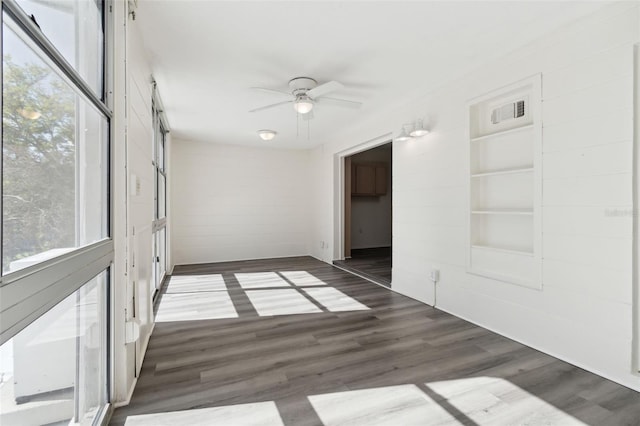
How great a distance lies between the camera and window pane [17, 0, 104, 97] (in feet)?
3.38

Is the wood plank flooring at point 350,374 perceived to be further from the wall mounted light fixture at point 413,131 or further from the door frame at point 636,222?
the wall mounted light fixture at point 413,131

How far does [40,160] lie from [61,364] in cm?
83

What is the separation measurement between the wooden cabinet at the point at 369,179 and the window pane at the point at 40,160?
20.9ft

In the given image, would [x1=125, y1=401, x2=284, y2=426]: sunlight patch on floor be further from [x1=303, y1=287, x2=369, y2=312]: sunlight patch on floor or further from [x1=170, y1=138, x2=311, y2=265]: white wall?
[x1=170, y1=138, x2=311, y2=265]: white wall

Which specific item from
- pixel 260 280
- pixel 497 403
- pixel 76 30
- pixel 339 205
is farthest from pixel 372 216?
pixel 76 30

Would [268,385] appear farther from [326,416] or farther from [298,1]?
[298,1]

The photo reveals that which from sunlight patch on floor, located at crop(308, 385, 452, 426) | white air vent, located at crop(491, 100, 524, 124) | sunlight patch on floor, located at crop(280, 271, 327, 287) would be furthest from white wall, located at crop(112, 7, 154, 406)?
white air vent, located at crop(491, 100, 524, 124)

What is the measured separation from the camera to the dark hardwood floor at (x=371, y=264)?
16.3 ft

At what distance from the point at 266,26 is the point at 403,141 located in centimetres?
246

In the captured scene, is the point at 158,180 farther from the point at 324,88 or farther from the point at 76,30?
the point at 76,30

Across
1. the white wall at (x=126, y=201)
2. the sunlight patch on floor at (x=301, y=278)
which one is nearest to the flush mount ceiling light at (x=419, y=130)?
the sunlight patch on floor at (x=301, y=278)

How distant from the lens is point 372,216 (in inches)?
321

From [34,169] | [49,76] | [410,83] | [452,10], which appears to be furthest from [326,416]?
[410,83]

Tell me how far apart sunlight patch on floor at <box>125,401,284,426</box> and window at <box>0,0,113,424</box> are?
26 centimetres
